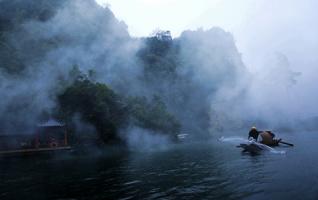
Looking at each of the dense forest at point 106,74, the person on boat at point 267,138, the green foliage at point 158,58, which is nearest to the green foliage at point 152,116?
the dense forest at point 106,74

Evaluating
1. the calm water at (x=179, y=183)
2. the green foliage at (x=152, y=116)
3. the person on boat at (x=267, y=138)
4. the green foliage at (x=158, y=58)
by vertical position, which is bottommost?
the calm water at (x=179, y=183)

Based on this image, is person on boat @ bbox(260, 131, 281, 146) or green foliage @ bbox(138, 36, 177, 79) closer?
person on boat @ bbox(260, 131, 281, 146)

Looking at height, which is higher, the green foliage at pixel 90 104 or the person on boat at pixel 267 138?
the green foliage at pixel 90 104

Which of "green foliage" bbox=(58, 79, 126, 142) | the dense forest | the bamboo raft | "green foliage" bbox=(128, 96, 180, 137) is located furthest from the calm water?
"green foliage" bbox=(128, 96, 180, 137)

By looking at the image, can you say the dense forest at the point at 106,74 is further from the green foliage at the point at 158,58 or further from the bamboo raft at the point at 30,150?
the bamboo raft at the point at 30,150

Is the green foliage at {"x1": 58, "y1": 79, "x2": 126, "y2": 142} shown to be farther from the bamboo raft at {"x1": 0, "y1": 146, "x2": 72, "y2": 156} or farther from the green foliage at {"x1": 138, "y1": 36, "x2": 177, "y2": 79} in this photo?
the green foliage at {"x1": 138, "y1": 36, "x2": 177, "y2": 79}

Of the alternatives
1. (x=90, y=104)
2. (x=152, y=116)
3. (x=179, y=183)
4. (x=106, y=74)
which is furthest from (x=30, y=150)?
(x=106, y=74)

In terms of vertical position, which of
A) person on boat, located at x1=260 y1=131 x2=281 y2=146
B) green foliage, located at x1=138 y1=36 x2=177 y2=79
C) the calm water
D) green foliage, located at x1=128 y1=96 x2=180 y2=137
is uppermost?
green foliage, located at x1=138 y1=36 x2=177 y2=79

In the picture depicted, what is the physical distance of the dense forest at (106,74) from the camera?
135 ft

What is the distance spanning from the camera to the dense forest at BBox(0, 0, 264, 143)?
135ft

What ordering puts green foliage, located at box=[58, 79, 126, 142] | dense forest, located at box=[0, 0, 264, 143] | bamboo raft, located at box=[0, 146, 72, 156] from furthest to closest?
dense forest, located at box=[0, 0, 264, 143], green foliage, located at box=[58, 79, 126, 142], bamboo raft, located at box=[0, 146, 72, 156]

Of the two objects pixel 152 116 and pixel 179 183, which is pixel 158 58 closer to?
pixel 152 116

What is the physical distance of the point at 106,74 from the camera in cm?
6334

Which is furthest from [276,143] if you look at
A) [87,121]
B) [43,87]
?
[43,87]
